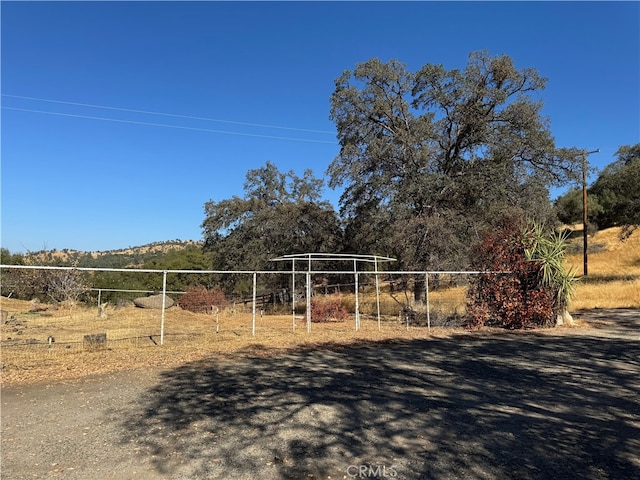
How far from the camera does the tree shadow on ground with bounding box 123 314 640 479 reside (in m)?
3.63

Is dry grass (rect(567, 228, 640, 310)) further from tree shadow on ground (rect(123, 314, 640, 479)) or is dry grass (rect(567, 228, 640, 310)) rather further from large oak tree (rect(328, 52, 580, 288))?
tree shadow on ground (rect(123, 314, 640, 479))

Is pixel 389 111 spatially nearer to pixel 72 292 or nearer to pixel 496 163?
pixel 496 163

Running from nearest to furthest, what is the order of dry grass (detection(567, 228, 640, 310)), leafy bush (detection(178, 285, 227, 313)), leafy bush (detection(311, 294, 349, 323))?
leafy bush (detection(311, 294, 349, 323)), dry grass (detection(567, 228, 640, 310)), leafy bush (detection(178, 285, 227, 313))

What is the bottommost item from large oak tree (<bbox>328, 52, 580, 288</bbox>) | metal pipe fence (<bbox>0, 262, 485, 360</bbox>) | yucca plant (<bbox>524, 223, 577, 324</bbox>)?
metal pipe fence (<bbox>0, 262, 485, 360</bbox>)

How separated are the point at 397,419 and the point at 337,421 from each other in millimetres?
683

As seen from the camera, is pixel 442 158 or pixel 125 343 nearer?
pixel 125 343

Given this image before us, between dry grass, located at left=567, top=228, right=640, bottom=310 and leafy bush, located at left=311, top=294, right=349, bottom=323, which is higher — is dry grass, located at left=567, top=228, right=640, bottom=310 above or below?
above

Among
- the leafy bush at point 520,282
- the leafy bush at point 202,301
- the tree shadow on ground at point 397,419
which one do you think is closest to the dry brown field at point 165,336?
the leafy bush at point 202,301

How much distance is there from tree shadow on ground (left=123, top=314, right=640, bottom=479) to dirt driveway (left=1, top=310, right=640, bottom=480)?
0.02 m

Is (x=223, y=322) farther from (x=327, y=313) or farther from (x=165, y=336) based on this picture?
(x=165, y=336)

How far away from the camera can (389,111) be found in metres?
18.3

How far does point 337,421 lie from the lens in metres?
4.72

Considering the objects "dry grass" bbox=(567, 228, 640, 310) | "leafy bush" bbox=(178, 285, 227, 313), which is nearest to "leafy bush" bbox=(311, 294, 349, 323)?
"leafy bush" bbox=(178, 285, 227, 313)

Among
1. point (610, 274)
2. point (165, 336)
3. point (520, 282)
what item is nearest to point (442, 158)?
point (520, 282)
